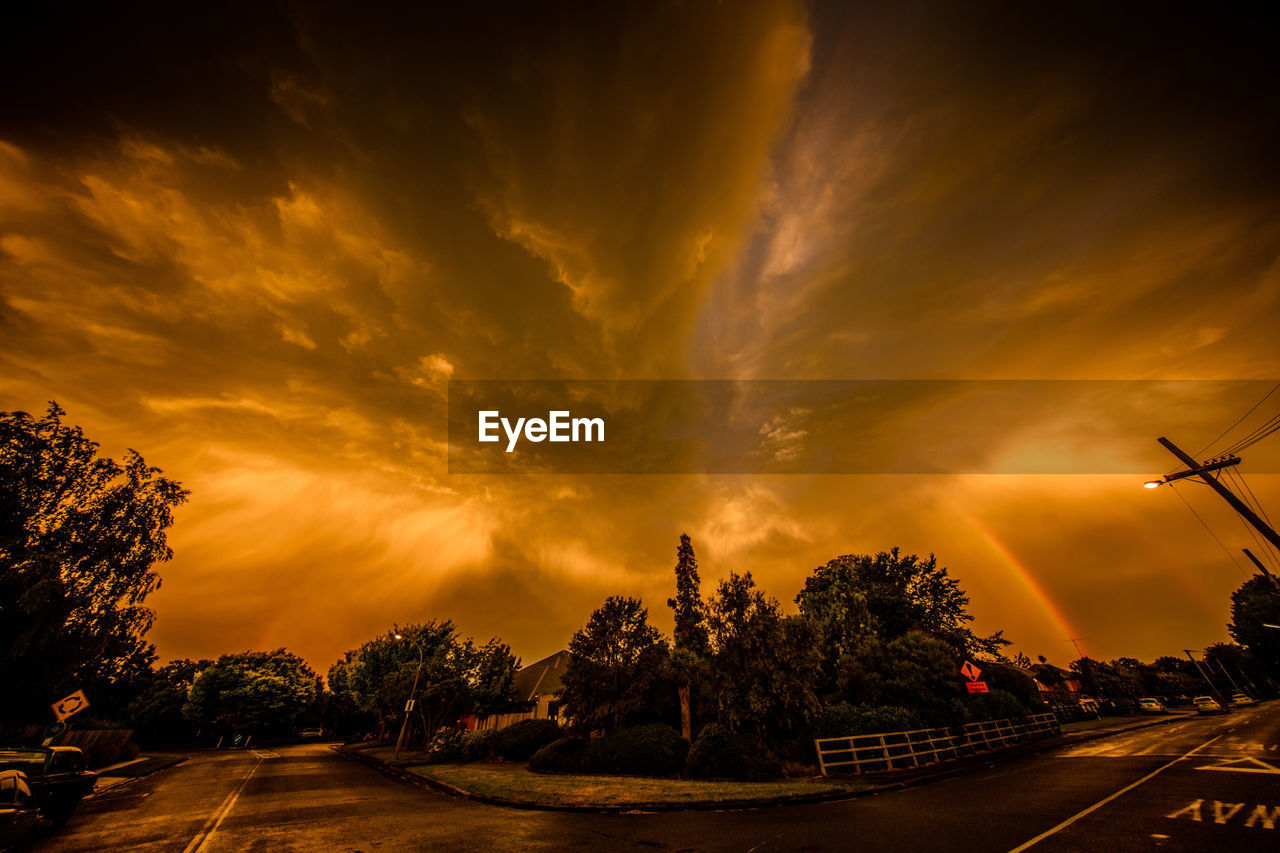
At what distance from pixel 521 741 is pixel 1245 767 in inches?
1104

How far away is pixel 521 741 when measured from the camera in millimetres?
24266

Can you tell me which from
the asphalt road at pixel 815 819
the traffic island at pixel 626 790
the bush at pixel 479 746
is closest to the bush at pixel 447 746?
the bush at pixel 479 746

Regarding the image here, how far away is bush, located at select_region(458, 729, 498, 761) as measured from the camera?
25234 millimetres

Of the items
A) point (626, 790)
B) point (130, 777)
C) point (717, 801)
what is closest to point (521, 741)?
point (626, 790)

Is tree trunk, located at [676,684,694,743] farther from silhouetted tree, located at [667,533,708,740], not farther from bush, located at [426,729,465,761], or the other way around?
bush, located at [426,729,465,761]

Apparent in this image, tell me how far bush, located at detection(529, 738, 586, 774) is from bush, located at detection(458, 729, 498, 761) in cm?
589

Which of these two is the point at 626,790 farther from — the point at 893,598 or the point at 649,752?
the point at 893,598

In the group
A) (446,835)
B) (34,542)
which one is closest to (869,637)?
(446,835)

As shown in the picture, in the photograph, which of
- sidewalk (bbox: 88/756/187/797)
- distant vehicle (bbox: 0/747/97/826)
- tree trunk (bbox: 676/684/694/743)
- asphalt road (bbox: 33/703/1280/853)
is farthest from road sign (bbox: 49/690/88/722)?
tree trunk (bbox: 676/684/694/743)

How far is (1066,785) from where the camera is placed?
12.4 metres

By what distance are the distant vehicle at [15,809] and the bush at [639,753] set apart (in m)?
16.1

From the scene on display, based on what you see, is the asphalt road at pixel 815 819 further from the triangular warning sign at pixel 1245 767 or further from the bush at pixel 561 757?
the bush at pixel 561 757

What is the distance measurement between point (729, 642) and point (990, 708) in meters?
18.4

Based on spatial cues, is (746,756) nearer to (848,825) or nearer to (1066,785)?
(848,825)
